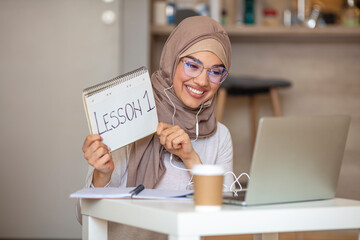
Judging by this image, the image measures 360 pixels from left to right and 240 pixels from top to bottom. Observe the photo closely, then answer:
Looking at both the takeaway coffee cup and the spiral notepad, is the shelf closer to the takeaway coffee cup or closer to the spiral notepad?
the spiral notepad

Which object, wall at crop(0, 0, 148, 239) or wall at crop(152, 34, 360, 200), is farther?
wall at crop(152, 34, 360, 200)

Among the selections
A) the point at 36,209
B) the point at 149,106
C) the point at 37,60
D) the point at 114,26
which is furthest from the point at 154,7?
the point at 149,106

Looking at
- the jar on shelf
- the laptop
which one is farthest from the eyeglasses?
the jar on shelf

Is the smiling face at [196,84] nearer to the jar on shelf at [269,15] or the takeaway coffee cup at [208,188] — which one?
the takeaway coffee cup at [208,188]

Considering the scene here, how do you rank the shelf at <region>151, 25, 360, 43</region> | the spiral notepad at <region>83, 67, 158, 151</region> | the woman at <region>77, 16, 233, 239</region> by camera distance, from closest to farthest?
1. the spiral notepad at <region>83, 67, 158, 151</region>
2. the woman at <region>77, 16, 233, 239</region>
3. the shelf at <region>151, 25, 360, 43</region>

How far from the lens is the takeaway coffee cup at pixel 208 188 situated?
35.1 inches

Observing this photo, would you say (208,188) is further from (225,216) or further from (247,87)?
(247,87)

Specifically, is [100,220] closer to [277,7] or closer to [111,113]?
[111,113]

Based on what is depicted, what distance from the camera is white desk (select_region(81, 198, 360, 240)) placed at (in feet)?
2.77

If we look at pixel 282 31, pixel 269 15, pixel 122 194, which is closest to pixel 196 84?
pixel 122 194

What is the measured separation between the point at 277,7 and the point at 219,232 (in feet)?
10.6

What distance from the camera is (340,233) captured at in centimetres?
349

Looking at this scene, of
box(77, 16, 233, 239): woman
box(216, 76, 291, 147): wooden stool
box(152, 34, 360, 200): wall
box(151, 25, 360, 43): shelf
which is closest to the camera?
box(77, 16, 233, 239): woman

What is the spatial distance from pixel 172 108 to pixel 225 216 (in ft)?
2.54
